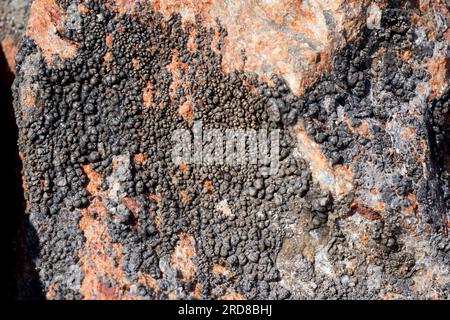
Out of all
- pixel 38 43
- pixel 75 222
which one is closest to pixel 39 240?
pixel 75 222

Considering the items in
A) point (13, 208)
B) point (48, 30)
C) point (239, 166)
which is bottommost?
point (13, 208)

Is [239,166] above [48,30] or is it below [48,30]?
below

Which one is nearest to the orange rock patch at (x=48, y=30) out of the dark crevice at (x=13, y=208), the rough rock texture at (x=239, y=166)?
the rough rock texture at (x=239, y=166)

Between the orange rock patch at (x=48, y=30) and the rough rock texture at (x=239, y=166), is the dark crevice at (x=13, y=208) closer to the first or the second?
the rough rock texture at (x=239, y=166)

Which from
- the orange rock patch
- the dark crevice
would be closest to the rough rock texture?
the orange rock patch

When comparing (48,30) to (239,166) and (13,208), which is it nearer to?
(13,208)

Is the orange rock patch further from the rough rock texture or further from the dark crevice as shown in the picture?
the dark crevice

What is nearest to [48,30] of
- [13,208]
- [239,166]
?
[13,208]

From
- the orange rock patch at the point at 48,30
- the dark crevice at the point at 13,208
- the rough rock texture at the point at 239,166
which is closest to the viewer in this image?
the rough rock texture at the point at 239,166

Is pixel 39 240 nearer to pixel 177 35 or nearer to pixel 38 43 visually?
pixel 38 43
